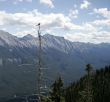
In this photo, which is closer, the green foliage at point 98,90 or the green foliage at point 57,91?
the green foliage at point 57,91

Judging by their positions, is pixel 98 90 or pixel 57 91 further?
pixel 98 90

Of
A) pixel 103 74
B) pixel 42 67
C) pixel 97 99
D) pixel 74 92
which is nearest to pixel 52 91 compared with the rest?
pixel 42 67

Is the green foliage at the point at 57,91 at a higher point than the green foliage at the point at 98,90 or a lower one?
higher

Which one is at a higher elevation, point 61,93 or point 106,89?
point 61,93

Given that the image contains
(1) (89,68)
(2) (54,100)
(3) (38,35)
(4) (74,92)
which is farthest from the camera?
(4) (74,92)

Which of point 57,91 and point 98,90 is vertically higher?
point 57,91

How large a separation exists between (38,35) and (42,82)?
3.54m

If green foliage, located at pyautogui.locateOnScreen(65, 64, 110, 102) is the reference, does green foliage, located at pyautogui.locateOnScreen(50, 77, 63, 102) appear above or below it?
above

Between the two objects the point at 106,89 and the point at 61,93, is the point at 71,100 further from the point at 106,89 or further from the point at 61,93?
the point at 61,93

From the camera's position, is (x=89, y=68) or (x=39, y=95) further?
(x=89, y=68)

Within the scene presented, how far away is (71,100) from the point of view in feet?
502

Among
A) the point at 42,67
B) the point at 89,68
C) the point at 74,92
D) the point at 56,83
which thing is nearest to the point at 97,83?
the point at 74,92

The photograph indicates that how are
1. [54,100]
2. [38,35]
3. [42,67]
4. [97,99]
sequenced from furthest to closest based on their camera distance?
[97,99], [54,100], [42,67], [38,35]

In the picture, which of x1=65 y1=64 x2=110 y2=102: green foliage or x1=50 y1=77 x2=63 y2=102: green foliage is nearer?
x1=50 y1=77 x2=63 y2=102: green foliage
